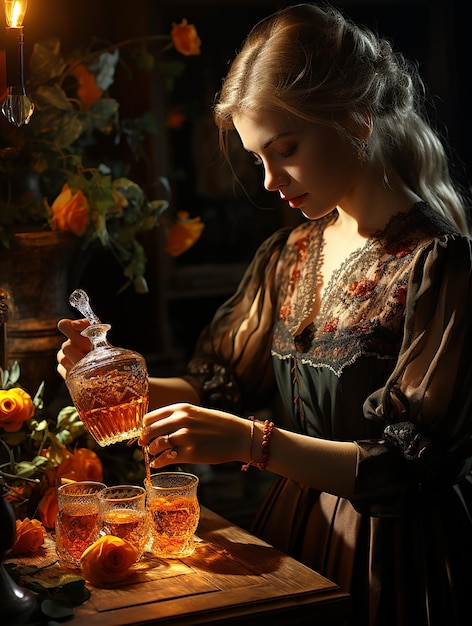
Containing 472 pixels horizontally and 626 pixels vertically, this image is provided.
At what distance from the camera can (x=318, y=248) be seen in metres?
2.04

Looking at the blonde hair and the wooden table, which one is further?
the blonde hair

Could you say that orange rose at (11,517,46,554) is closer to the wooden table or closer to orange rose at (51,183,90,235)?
the wooden table

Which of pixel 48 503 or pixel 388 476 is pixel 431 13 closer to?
pixel 388 476

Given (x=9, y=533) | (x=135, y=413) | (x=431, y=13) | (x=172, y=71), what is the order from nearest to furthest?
(x=9, y=533), (x=135, y=413), (x=172, y=71), (x=431, y=13)

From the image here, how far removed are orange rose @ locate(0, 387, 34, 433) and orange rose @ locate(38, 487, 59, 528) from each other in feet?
0.41

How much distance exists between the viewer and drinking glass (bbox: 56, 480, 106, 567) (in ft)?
5.08

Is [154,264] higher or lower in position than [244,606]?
higher

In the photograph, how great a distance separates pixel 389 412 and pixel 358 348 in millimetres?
151

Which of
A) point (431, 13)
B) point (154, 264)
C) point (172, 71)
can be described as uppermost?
point (431, 13)

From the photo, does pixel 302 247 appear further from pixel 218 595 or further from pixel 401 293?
pixel 218 595

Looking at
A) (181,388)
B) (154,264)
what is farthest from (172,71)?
(181,388)

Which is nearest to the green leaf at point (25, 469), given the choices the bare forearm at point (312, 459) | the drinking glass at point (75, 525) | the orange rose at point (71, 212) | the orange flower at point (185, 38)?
the drinking glass at point (75, 525)

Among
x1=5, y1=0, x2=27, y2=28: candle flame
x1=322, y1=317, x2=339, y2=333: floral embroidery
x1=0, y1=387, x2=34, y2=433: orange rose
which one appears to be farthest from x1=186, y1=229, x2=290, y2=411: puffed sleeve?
x1=5, y1=0, x2=27, y2=28: candle flame

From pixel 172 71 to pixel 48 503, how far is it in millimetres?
1155
